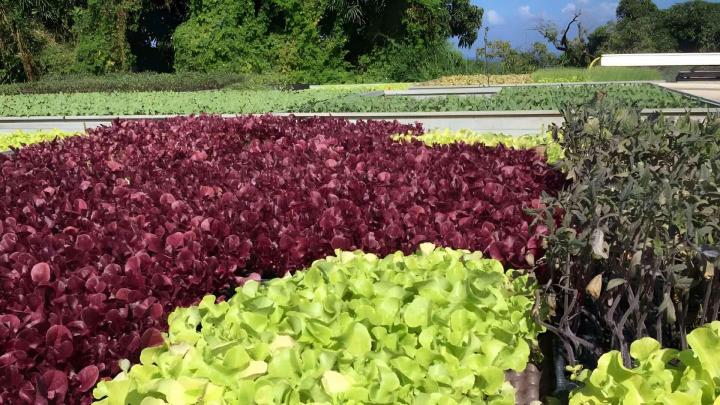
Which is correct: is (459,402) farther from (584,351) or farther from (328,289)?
(584,351)

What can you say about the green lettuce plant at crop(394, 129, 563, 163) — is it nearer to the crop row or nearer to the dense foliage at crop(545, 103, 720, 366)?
the dense foliage at crop(545, 103, 720, 366)

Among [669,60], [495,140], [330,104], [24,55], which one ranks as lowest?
[495,140]

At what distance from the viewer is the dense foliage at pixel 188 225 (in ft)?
7.09

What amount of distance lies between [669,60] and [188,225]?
71.2ft

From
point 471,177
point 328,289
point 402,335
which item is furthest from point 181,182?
point 402,335

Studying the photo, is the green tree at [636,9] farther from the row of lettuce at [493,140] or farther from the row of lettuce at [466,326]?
the row of lettuce at [466,326]

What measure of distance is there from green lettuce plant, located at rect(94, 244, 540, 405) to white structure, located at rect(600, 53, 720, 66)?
21.5m

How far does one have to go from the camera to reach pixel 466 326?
198 cm

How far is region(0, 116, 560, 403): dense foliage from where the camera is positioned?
7.09 feet

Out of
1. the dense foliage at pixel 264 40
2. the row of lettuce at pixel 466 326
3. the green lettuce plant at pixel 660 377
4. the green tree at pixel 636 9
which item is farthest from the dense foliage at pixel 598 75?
the green tree at pixel 636 9

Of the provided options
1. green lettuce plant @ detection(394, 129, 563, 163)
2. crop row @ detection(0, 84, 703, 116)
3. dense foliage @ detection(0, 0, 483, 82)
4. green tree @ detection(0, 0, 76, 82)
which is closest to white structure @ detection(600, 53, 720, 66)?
dense foliage @ detection(0, 0, 483, 82)

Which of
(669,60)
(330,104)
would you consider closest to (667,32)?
(669,60)

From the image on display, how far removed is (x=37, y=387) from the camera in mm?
1910

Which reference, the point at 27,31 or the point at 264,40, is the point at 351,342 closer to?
the point at 264,40
